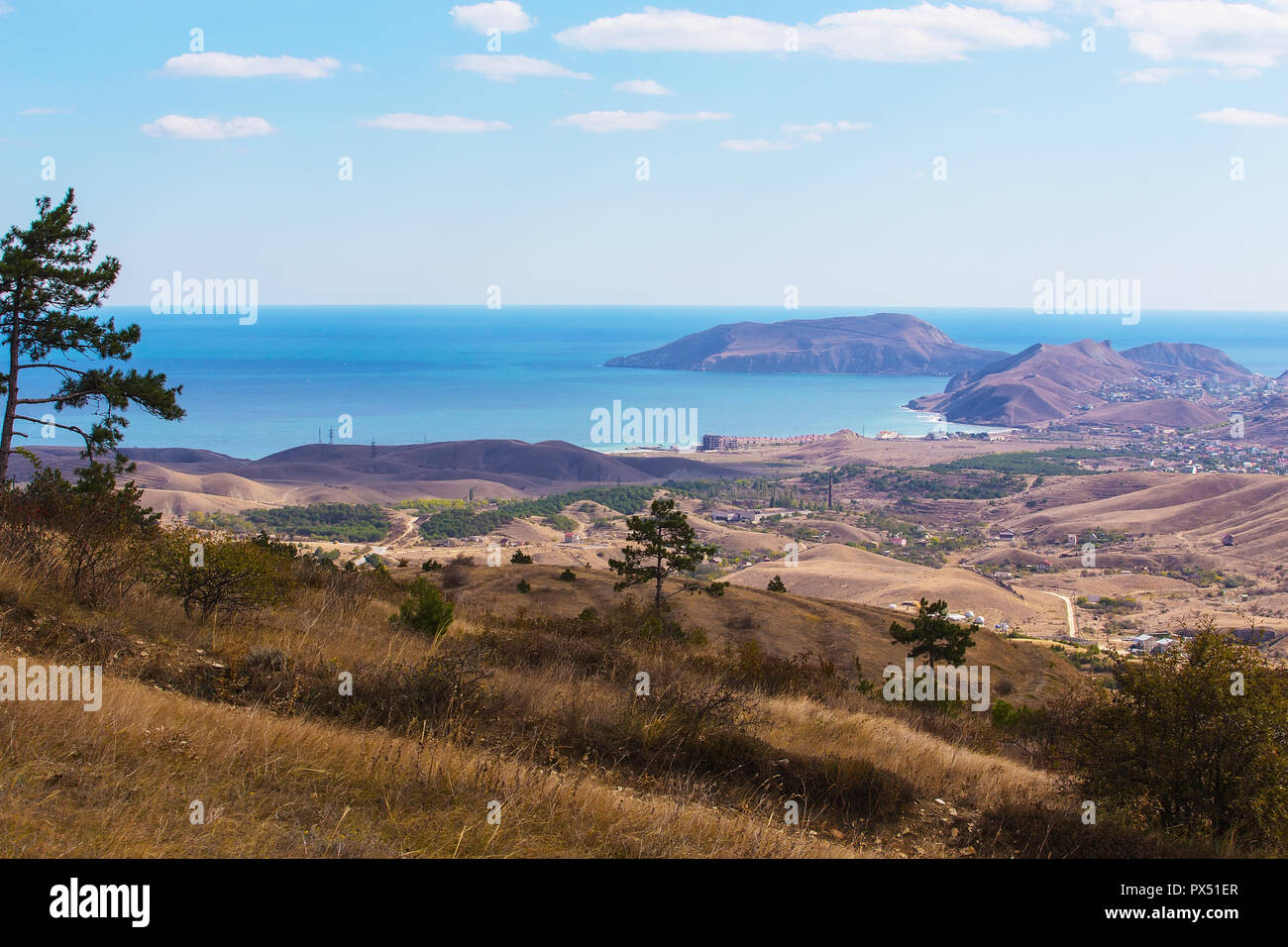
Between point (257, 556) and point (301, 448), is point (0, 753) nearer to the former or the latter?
point (257, 556)

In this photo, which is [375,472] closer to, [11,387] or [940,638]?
[11,387]

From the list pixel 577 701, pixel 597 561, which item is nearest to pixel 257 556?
pixel 577 701

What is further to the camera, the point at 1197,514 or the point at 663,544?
the point at 1197,514

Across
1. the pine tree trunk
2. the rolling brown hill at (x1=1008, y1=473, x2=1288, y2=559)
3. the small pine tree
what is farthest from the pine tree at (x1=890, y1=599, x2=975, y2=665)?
the rolling brown hill at (x1=1008, y1=473, x2=1288, y2=559)

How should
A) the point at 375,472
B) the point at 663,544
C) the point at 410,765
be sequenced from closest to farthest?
the point at 410,765
the point at 663,544
the point at 375,472

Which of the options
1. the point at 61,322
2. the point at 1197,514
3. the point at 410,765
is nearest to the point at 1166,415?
the point at 1197,514

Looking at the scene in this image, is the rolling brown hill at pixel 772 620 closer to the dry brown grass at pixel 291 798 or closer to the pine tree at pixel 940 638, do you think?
the pine tree at pixel 940 638

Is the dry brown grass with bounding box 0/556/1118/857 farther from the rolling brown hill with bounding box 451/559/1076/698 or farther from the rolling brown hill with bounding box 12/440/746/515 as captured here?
the rolling brown hill with bounding box 12/440/746/515

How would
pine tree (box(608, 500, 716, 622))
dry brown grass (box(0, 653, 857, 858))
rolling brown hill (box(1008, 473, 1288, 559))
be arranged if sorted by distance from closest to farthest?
1. dry brown grass (box(0, 653, 857, 858))
2. pine tree (box(608, 500, 716, 622))
3. rolling brown hill (box(1008, 473, 1288, 559))

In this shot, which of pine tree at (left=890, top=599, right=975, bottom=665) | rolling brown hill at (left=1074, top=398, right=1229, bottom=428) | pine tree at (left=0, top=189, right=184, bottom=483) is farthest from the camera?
A: rolling brown hill at (left=1074, top=398, right=1229, bottom=428)

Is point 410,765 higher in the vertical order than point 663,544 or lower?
higher

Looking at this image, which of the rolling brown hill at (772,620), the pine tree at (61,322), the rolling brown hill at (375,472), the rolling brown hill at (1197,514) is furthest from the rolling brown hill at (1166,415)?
the pine tree at (61,322)

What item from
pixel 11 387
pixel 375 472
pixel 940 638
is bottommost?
pixel 940 638

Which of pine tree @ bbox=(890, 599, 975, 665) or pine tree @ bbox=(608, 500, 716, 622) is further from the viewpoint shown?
pine tree @ bbox=(608, 500, 716, 622)
